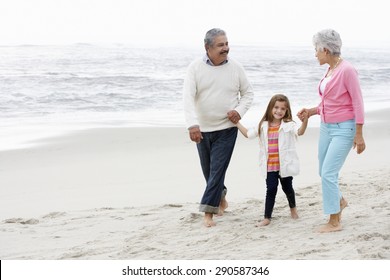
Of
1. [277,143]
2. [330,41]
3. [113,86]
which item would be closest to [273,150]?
[277,143]

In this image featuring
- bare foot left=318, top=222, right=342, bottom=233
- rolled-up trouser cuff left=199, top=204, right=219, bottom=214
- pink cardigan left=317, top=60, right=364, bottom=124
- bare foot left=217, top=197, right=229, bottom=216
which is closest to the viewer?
pink cardigan left=317, top=60, right=364, bottom=124

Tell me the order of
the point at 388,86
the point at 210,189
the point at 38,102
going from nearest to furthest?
the point at 210,189, the point at 38,102, the point at 388,86

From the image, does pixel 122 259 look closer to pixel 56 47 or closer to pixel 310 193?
pixel 310 193

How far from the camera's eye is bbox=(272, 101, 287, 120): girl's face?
5.96m

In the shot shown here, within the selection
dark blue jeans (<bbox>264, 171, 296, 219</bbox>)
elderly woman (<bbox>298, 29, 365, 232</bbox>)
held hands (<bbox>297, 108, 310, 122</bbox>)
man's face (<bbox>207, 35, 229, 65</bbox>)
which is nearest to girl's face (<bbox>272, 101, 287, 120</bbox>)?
held hands (<bbox>297, 108, 310, 122</bbox>)

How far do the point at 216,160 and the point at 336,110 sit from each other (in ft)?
Result: 4.17

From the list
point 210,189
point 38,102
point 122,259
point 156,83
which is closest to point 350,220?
point 210,189

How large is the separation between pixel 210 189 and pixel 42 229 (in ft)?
5.81

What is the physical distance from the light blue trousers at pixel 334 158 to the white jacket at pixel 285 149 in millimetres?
347

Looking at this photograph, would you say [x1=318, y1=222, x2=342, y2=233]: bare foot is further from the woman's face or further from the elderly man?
the woman's face

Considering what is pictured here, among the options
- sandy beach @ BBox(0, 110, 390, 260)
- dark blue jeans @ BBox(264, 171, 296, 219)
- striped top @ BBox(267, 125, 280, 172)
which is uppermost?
striped top @ BBox(267, 125, 280, 172)

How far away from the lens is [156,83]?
935 inches

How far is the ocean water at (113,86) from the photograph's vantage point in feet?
48.2

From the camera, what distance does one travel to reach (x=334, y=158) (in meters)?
5.54
